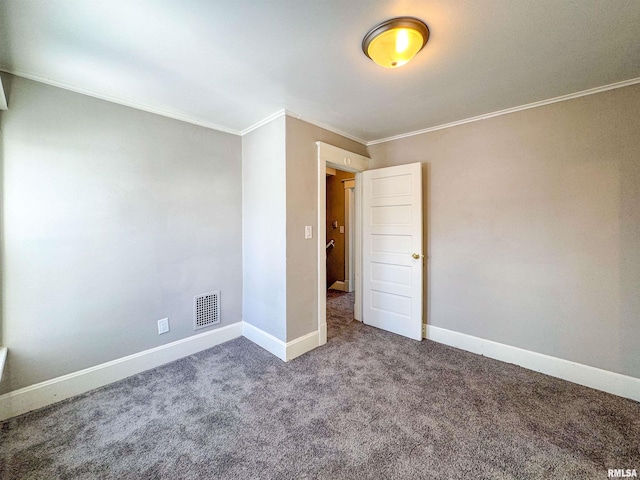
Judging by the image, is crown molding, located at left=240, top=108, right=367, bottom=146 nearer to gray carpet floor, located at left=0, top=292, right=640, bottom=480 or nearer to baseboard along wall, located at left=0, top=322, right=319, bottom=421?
baseboard along wall, located at left=0, top=322, right=319, bottom=421

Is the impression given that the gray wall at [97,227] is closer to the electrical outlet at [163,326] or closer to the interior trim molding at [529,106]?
the electrical outlet at [163,326]

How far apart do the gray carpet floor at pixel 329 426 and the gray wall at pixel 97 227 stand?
474 millimetres

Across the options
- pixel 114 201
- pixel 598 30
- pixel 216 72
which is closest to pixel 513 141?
pixel 598 30

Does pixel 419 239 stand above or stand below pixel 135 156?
below

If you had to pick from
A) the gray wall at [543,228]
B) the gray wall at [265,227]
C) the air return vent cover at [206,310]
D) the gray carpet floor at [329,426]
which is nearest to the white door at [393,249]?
the gray wall at [543,228]

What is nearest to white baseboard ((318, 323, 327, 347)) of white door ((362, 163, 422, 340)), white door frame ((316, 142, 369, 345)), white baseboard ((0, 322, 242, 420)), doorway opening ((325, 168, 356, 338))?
white door frame ((316, 142, 369, 345))

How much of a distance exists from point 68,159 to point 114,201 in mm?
413

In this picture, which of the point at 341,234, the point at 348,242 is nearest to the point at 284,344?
the point at 348,242

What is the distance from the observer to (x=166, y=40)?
5.00 ft

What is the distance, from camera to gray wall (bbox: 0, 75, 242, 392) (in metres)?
1.85

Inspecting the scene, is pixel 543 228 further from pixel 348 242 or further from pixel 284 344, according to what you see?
pixel 348 242

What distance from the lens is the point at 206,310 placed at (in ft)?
9.25

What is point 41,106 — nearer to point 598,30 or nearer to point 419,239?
Answer: point 419,239

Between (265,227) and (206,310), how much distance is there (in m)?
1.13
